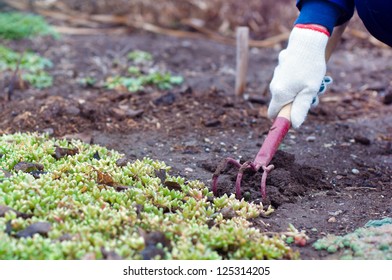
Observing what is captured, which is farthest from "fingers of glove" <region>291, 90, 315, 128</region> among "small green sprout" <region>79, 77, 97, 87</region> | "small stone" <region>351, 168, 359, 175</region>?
"small green sprout" <region>79, 77, 97, 87</region>

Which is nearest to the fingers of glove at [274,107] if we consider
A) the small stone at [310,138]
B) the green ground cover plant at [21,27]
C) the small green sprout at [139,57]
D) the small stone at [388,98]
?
the small stone at [310,138]

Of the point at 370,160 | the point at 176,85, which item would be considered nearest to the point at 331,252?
the point at 370,160

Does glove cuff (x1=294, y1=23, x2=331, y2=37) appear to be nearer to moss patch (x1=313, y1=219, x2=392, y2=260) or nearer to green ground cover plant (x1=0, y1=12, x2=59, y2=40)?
moss patch (x1=313, y1=219, x2=392, y2=260)

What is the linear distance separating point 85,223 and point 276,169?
A: 126 centimetres

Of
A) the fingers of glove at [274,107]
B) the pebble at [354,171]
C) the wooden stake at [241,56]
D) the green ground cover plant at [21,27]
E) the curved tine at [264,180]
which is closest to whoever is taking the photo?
the curved tine at [264,180]

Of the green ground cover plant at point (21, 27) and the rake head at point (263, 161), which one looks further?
the green ground cover plant at point (21, 27)

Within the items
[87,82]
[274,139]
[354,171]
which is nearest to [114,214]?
[274,139]

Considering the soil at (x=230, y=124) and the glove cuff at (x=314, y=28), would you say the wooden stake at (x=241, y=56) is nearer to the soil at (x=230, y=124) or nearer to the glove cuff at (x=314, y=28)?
the soil at (x=230, y=124)

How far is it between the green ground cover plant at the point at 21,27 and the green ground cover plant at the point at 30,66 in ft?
2.12

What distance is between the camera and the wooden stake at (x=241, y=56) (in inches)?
203

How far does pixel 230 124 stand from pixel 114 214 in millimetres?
2028

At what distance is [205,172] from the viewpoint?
3.71 m

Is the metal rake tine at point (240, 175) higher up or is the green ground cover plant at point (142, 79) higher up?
the metal rake tine at point (240, 175)
